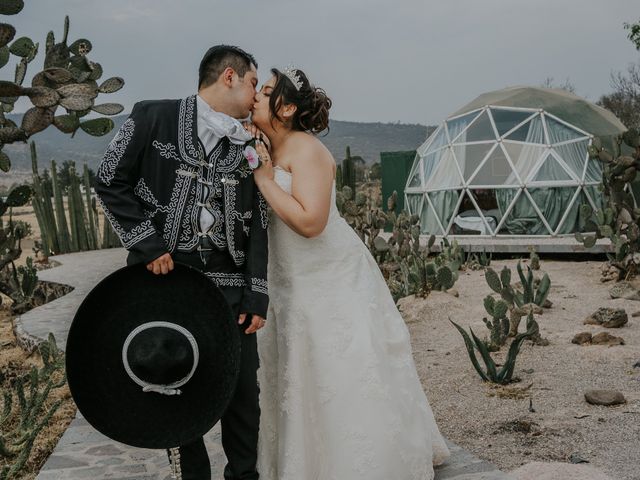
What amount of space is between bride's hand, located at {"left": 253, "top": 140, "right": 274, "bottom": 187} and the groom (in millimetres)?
33

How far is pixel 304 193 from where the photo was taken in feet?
9.94

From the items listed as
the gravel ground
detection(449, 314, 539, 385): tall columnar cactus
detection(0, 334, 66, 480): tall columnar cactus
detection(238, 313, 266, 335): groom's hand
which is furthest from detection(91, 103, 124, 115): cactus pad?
detection(449, 314, 539, 385): tall columnar cactus

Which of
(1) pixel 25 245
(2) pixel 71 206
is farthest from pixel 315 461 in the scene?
(1) pixel 25 245

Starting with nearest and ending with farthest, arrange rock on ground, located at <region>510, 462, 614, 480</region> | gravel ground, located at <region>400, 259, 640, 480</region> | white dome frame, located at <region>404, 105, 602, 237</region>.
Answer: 1. rock on ground, located at <region>510, 462, 614, 480</region>
2. gravel ground, located at <region>400, 259, 640, 480</region>
3. white dome frame, located at <region>404, 105, 602, 237</region>

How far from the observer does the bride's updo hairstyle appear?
10.2 feet

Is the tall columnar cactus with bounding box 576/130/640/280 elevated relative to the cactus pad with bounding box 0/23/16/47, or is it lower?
lower

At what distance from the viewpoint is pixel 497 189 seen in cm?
1469

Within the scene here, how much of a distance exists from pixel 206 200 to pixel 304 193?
1.32 feet

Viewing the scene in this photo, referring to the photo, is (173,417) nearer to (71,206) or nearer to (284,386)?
(284,386)

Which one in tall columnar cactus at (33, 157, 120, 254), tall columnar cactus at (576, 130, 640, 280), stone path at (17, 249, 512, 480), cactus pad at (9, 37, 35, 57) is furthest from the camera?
tall columnar cactus at (33, 157, 120, 254)

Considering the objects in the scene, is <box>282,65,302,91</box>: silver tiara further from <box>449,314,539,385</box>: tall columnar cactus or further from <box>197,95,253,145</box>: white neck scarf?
<box>449,314,539,385</box>: tall columnar cactus

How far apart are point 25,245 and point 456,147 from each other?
13953 mm

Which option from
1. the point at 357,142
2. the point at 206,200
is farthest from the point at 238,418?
the point at 357,142

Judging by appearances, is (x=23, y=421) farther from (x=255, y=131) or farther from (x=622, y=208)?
(x=622, y=208)
